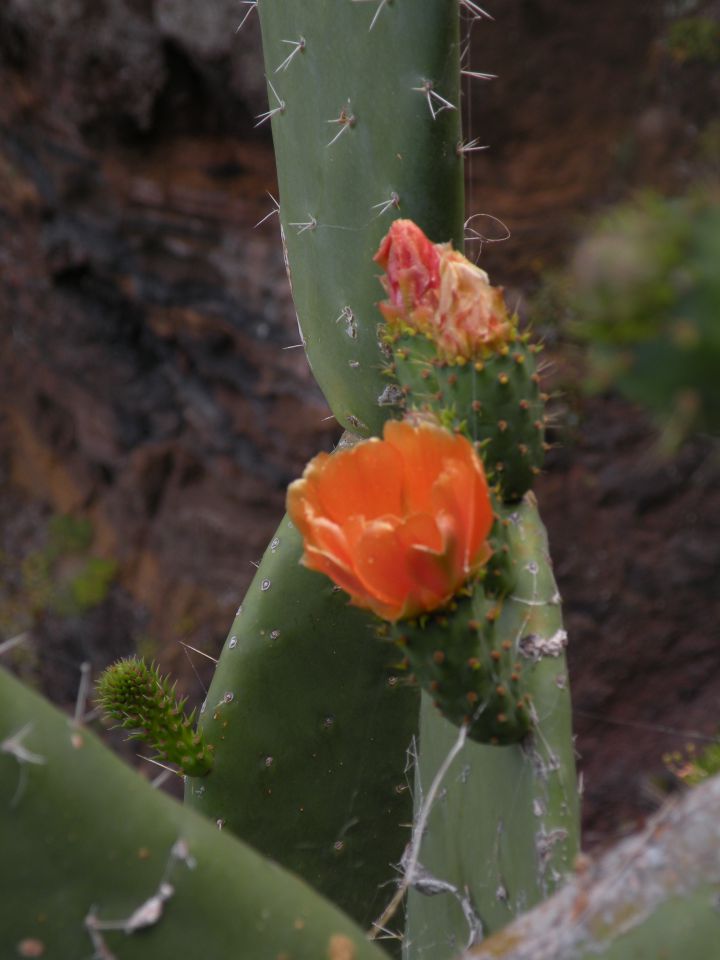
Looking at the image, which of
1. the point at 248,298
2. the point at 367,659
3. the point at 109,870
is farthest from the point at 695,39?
the point at 109,870

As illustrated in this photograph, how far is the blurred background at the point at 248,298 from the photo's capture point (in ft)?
8.99

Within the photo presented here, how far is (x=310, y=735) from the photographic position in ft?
3.75

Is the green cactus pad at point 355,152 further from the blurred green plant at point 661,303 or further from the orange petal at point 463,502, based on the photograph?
the blurred green plant at point 661,303

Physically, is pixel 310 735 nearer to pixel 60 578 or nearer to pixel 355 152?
pixel 355 152

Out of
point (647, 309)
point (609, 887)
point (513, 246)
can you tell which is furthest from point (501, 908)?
point (513, 246)

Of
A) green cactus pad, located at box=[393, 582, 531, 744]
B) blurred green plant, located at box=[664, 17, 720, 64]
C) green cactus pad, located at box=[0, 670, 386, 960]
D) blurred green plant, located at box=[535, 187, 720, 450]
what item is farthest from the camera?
blurred green plant, located at box=[664, 17, 720, 64]

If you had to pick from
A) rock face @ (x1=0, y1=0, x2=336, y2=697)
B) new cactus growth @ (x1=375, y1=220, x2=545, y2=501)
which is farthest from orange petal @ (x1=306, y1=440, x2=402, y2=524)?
rock face @ (x1=0, y1=0, x2=336, y2=697)

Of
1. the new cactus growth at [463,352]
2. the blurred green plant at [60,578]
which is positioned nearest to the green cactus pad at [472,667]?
the new cactus growth at [463,352]

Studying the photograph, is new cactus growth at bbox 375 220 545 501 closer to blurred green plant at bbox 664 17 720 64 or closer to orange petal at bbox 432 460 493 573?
orange petal at bbox 432 460 493 573

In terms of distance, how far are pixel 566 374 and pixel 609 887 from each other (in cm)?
233

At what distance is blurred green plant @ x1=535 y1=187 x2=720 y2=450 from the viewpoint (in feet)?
1.30

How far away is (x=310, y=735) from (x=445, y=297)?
0.59 metres

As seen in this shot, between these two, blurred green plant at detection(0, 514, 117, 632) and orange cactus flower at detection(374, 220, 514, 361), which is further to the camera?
blurred green plant at detection(0, 514, 117, 632)

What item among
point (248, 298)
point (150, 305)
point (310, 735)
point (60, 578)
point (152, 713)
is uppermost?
point (152, 713)
